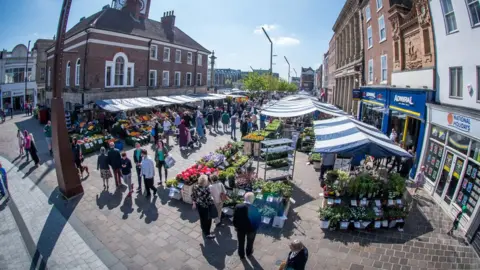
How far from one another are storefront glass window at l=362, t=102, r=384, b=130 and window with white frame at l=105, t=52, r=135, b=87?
22068mm

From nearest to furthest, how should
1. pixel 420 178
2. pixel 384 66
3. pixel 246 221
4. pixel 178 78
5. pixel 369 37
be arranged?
pixel 246 221 < pixel 420 178 < pixel 384 66 < pixel 369 37 < pixel 178 78

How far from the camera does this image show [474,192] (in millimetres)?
7801

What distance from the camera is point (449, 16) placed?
9.89 m

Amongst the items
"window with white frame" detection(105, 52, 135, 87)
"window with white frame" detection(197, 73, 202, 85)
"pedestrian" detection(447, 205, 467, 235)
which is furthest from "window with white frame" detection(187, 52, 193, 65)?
"pedestrian" detection(447, 205, 467, 235)

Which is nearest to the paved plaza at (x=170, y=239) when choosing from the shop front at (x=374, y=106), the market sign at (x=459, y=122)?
the market sign at (x=459, y=122)

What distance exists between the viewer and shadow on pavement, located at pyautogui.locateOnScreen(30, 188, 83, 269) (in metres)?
6.10

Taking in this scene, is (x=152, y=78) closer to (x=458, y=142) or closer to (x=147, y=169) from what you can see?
(x=147, y=169)

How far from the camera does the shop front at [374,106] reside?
56.4ft

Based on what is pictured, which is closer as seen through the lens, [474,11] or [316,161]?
[474,11]

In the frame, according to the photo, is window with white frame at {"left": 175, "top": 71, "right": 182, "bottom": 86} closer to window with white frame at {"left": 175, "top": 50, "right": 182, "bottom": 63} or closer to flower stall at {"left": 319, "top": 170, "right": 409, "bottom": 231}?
window with white frame at {"left": 175, "top": 50, "right": 182, "bottom": 63}

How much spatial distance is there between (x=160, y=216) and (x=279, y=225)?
11.3ft

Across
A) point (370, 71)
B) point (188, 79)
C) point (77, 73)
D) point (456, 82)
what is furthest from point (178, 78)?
point (456, 82)

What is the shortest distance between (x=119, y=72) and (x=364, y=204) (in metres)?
25.3

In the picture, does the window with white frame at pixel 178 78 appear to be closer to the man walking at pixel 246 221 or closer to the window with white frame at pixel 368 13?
the window with white frame at pixel 368 13
